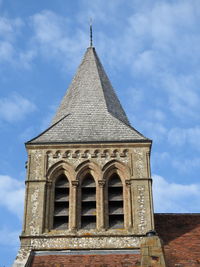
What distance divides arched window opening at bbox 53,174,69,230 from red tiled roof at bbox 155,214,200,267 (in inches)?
141

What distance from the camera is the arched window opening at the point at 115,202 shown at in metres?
21.7

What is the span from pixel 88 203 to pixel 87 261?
2847 mm

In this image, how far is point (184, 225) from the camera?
22797 mm

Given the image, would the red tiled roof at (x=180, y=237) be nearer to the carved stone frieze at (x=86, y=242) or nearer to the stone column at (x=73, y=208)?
the carved stone frieze at (x=86, y=242)

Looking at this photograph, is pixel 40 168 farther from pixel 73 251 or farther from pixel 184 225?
pixel 184 225

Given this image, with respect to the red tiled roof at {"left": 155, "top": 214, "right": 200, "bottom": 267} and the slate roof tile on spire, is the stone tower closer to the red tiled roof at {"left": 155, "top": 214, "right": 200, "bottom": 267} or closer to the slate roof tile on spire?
the slate roof tile on spire

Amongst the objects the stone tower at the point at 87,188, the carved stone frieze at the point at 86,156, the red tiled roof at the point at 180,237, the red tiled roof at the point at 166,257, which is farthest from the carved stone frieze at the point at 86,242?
the carved stone frieze at the point at 86,156

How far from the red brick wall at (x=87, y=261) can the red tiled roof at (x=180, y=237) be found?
130cm

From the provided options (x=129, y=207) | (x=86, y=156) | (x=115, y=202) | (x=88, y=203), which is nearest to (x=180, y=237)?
(x=129, y=207)

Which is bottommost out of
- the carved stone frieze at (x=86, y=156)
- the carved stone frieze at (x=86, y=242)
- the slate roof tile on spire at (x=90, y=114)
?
the carved stone frieze at (x=86, y=242)

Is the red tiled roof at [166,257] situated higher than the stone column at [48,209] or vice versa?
the stone column at [48,209]

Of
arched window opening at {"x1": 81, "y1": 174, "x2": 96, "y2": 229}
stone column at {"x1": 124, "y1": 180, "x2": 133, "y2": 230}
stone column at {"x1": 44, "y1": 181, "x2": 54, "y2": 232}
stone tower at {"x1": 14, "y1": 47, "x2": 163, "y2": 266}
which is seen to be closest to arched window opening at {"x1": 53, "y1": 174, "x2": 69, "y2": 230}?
Answer: stone tower at {"x1": 14, "y1": 47, "x2": 163, "y2": 266}

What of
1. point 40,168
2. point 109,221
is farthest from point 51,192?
point 109,221

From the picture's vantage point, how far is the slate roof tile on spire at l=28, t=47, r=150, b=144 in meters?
23.7
